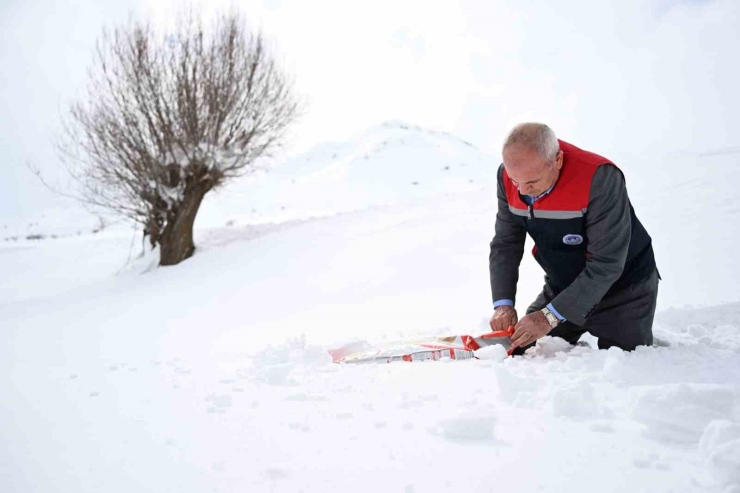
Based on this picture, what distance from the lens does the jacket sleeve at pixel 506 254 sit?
7.70ft

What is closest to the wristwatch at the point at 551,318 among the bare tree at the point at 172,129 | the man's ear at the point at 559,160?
the man's ear at the point at 559,160

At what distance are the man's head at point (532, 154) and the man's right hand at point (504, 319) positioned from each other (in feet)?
2.21

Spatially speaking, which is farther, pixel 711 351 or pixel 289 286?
pixel 289 286

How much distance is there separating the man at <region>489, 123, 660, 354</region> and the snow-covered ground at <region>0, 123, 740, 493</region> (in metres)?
0.21

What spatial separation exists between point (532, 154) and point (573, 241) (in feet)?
1.62

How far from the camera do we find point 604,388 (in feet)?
4.72

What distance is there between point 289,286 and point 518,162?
12.3 ft

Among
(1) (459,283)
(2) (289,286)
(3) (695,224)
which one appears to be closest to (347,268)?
(2) (289,286)

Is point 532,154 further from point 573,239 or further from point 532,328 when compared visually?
point 532,328

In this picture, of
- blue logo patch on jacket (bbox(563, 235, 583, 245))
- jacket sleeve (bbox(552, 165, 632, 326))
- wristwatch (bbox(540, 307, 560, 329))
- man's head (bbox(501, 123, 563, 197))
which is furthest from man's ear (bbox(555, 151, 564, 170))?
wristwatch (bbox(540, 307, 560, 329))

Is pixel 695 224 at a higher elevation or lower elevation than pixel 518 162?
lower

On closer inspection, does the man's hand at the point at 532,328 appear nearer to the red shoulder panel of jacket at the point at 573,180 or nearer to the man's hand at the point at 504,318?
the man's hand at the point at 504,318

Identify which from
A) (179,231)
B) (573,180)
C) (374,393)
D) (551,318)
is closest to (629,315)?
(551,318)

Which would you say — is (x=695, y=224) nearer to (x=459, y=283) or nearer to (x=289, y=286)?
(x=459, y=283)
